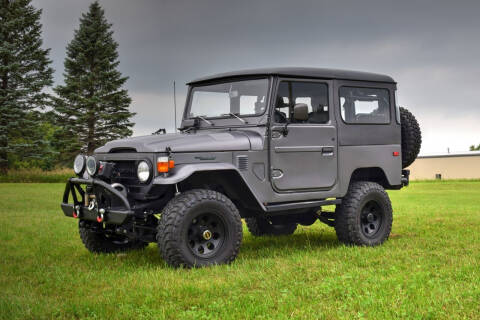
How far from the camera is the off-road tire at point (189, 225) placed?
20.4ft

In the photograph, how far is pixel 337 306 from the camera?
4.86 m

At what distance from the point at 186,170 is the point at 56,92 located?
41.4 meters

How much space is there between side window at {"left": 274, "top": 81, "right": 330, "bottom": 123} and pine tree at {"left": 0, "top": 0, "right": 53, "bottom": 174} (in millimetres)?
33446

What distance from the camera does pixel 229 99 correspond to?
25.6ft

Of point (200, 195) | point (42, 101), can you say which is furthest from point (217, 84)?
point (42, 101)

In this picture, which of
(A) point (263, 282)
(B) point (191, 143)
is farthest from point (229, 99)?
(A) point (263, 282)

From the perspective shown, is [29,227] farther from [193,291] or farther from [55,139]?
[55,139]

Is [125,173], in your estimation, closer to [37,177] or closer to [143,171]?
[143,171]

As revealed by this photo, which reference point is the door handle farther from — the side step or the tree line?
the tree line

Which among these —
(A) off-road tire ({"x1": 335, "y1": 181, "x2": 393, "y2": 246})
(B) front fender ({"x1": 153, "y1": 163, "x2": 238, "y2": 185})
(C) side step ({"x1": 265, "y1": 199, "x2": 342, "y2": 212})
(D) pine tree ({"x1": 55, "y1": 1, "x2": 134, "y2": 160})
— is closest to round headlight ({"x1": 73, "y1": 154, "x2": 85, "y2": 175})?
(B) front fender ({"x1": 153, "y1": 163, "x2": 238, "y2": 185})

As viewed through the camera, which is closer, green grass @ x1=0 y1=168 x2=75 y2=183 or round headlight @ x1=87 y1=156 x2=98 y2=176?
round headlight @ x1=87 y1=156 x2=98 y2=176

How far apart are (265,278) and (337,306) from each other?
3.93 feet

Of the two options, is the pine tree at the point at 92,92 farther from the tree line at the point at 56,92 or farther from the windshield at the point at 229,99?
the windshield at the point at 229,99

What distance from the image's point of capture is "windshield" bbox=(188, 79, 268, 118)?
7.45 m
